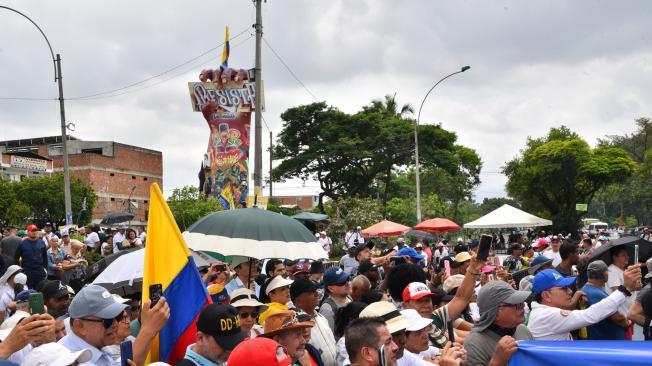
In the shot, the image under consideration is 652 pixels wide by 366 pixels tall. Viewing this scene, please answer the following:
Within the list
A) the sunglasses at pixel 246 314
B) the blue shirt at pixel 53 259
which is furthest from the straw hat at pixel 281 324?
the blue shirt at pixel 53 259

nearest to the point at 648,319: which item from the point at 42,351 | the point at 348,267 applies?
the point at 42,351

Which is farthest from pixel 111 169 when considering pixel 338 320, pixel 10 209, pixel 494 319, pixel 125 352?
pixel 125 352

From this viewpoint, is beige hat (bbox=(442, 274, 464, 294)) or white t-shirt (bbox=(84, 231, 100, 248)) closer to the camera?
beige hat (bbox=(442, 274, 464, 294))

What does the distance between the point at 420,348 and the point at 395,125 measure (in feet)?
151

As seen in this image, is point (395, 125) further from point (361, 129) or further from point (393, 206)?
point (393, 206)

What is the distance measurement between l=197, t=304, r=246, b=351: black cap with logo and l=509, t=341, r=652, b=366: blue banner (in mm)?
1786

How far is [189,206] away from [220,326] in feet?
118

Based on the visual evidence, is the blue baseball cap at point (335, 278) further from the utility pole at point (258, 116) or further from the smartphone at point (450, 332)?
the utility pole at point (258, 116)

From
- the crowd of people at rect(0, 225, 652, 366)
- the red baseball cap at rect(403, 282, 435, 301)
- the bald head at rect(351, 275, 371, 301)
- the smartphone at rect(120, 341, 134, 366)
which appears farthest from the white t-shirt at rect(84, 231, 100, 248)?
the smartphone at rect(120, 341, 134, 366)

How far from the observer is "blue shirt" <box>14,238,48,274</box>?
524 inches

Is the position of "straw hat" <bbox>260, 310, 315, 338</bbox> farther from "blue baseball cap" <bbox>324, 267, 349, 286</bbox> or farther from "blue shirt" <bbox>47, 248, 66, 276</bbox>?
"blue shirt" <bbox>47, 248, 66, 276</bbox>

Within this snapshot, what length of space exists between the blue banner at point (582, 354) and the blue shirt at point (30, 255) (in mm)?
11299

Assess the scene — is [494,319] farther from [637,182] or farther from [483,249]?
[637,182]

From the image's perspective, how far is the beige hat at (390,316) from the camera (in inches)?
178
